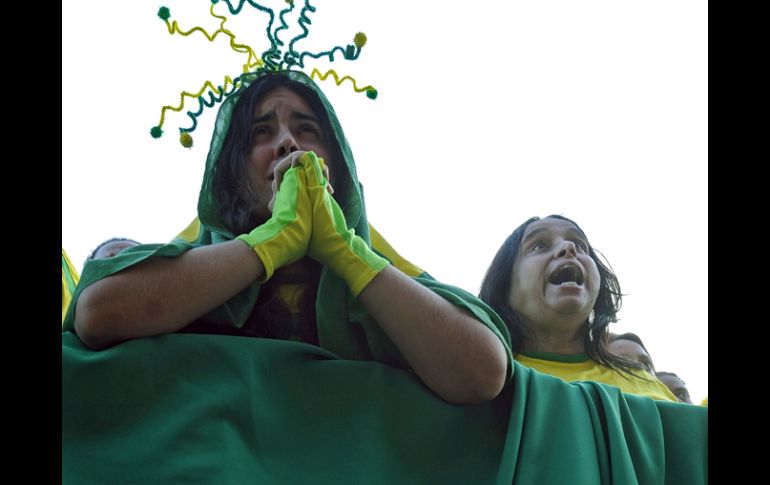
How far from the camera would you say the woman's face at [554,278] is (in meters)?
3.50

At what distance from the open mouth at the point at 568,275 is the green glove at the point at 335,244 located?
1.42 metres

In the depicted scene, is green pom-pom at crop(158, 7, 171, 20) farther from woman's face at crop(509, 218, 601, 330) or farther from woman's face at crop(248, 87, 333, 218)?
woman's face at crop(509, 218, 601, 330)

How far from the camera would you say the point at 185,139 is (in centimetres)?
281

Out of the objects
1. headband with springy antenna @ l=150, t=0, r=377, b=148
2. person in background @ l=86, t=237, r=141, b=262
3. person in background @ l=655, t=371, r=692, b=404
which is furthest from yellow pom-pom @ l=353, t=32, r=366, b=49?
person in background @ l=655, t=371, r=692, b=404

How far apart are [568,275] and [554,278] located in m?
0.05

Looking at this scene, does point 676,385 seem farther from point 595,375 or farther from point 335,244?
point 335,244

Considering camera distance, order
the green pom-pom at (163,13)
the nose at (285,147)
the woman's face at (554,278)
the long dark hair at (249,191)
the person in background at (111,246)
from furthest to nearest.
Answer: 1. the person in background at (111,246)
2. the woman's face at (554,278)
3. the green pom-pom at (163,13)
4. the nose at (285,147)
5. the long dark hair at (249,191)

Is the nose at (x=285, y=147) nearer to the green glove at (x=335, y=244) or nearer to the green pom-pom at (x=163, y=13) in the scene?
the green glove at (x=335, y=244)

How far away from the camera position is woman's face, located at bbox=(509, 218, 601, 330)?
3.50m

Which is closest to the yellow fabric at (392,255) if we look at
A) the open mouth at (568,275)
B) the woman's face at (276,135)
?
the woman's face at (276,135)

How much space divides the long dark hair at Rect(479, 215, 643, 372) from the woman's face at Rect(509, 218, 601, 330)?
1.3 inches

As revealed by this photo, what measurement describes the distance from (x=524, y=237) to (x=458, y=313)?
169cm
